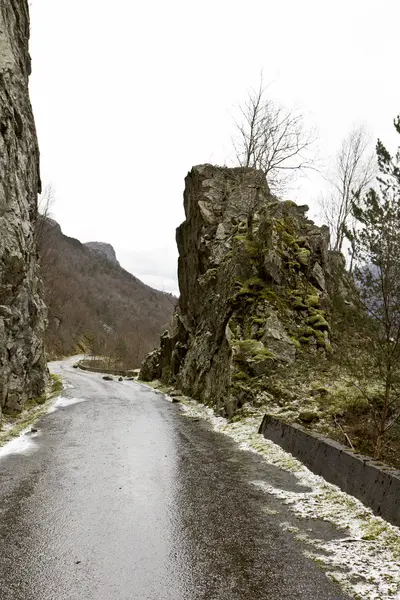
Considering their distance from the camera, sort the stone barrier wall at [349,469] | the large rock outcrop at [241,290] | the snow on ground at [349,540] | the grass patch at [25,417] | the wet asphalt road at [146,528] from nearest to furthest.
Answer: the wet asphalt road at [146,528] < the snow on ground at [349,540] < the stone barrier wall at [349,469] < the grass patch at [25,417] < the large rock outcrop at [241,290]

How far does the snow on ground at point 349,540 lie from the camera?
492cm

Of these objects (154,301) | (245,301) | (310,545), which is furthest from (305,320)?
(154,301)

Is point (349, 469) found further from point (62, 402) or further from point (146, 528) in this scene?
point (62, 402)

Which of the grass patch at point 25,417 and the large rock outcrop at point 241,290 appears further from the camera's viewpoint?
the large rock outcrop at point 241,290

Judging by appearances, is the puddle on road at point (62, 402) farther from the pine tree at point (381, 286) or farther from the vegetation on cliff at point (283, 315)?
the pine tree at point (381, 286)

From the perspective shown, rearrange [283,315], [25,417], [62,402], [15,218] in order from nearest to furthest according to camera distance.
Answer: [25,417] → [15,218] → [283,315] → [62,402]

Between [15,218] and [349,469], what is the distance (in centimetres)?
1475

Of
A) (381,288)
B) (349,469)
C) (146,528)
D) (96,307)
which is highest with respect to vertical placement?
(96,307)

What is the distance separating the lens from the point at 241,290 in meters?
22.5

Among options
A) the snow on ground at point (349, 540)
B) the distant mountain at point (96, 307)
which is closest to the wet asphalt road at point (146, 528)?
the snow on ground at point (349, 540)

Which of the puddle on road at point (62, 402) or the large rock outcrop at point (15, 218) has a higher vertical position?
the large rock outcrop at point (15, 218)

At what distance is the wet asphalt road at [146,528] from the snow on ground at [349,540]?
0.22m

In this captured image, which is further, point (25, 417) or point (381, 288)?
point (25, 417)

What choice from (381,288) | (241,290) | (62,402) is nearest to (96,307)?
(62,402)
